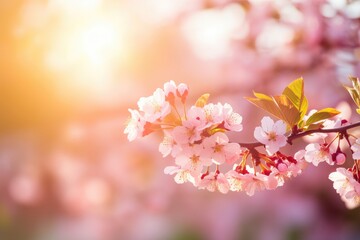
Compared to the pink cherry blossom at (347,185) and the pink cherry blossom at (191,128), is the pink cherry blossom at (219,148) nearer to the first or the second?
the pink cherry blossom at (191,128)

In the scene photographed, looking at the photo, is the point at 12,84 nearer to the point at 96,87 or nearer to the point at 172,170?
the point at 96,87

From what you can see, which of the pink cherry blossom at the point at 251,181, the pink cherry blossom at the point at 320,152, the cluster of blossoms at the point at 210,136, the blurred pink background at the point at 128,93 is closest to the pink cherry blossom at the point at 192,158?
the cluster of blossoms at the point at 210,136

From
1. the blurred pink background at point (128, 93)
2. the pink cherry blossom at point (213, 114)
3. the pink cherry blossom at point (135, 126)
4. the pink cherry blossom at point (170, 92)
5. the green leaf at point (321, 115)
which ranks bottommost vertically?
the green leaf at point (321, 115)

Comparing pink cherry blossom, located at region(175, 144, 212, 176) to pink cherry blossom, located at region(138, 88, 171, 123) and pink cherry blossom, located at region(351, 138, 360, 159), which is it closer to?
pink cherry blossom, located at region(138, 88, 171, 123)

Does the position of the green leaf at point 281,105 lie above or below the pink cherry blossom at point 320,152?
above

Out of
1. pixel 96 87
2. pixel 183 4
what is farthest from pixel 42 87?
pixel 183 4

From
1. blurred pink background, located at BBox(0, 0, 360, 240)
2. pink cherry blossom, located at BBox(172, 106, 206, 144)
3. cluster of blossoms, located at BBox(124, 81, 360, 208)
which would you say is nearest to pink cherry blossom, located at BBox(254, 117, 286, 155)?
cluster of blossoms, located at BBox(124, 81, 360, 208)
